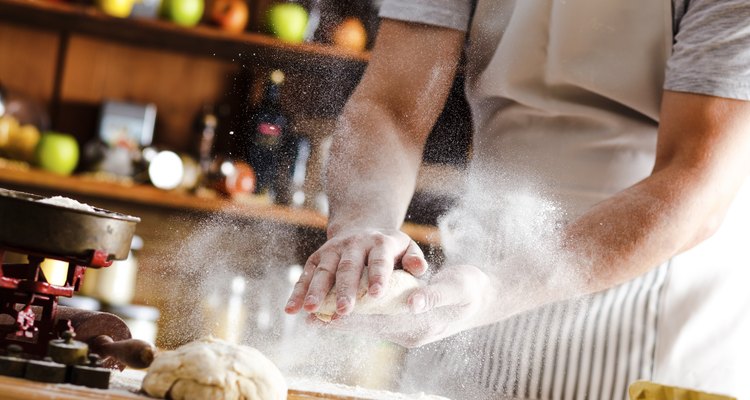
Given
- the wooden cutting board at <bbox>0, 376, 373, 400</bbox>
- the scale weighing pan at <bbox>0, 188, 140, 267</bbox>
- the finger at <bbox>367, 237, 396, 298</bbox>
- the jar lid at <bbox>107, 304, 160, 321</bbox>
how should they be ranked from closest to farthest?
1. the wooden cutting board at <bbox>0, 376, 373, 400</bbox>
2. the scale weighing pan at <bbox>0, 188, 140, 267</bbox>
3. the finger at <bbox>367, 237, 396, 298</bbox>
4. the jar lid at <bbox>107, 304, 160, 321</bbox>

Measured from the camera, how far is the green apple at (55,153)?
2.75 meters

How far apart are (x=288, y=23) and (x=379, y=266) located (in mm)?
1747

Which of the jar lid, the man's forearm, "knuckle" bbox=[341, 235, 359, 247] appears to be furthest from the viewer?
the jar lid

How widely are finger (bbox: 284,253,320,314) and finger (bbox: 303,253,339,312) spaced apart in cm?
1

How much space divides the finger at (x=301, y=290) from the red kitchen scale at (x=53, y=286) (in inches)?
7.5

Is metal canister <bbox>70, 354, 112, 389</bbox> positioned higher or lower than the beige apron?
lower

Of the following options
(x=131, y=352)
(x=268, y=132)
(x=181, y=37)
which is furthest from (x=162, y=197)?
(x=131, y=352)

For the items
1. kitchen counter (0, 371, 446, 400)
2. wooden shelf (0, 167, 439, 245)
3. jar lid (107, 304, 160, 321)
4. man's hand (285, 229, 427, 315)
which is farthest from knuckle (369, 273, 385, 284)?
jar lid (107, 304, 160, 321)

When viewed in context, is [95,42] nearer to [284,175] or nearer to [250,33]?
[250,33]

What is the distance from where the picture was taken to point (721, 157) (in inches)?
61.4

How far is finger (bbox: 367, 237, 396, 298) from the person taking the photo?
123cm

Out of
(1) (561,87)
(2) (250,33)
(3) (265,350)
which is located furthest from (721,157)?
(2) (250,33)

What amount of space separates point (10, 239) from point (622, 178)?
107cm

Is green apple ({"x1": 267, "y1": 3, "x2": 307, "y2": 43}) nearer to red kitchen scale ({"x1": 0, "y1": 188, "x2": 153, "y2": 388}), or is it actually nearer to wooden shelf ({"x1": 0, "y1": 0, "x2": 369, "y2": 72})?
wooden shelf ({"x1": 0, "y1": 0, "x2": 369, "y2": 72})
